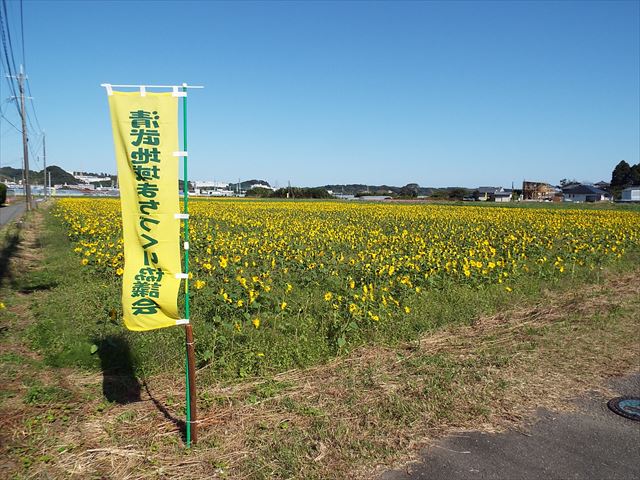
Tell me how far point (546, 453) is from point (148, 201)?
142 inches

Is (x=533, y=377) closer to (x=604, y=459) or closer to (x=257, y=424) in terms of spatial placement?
(x=604, y=459)

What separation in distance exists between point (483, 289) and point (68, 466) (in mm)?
7622

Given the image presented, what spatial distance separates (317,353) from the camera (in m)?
5.67

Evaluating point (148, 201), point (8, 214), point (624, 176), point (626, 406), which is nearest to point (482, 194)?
point (624, 176)

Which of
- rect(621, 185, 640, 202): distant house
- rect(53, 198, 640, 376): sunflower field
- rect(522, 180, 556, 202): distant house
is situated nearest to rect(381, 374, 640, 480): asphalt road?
rect(53, 198, 640, 376): sunflower field

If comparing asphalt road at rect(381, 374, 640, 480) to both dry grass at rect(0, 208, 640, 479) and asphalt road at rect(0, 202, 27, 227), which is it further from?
asphalt road at rect(0, 202, 27, 227)

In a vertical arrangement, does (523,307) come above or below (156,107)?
below

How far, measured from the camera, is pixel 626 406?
4578 mm

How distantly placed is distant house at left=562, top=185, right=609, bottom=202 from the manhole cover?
94483mm

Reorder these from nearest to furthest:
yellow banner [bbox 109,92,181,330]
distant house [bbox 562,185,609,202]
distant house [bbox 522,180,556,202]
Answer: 1. yellow banner [bbox 109,92,181,330]
2. distant house [bbox 562,185,609,202]
3. distant house [bbox 522,180,556,202]

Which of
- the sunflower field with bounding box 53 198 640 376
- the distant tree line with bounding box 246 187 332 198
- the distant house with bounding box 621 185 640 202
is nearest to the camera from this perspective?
the sunflower field with bounding box 53 198 640 376

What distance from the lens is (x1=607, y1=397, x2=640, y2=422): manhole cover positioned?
4.39 meters

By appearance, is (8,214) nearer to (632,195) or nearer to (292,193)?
(292,193)

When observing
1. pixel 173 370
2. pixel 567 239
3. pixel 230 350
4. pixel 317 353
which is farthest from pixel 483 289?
pixel 567 239
